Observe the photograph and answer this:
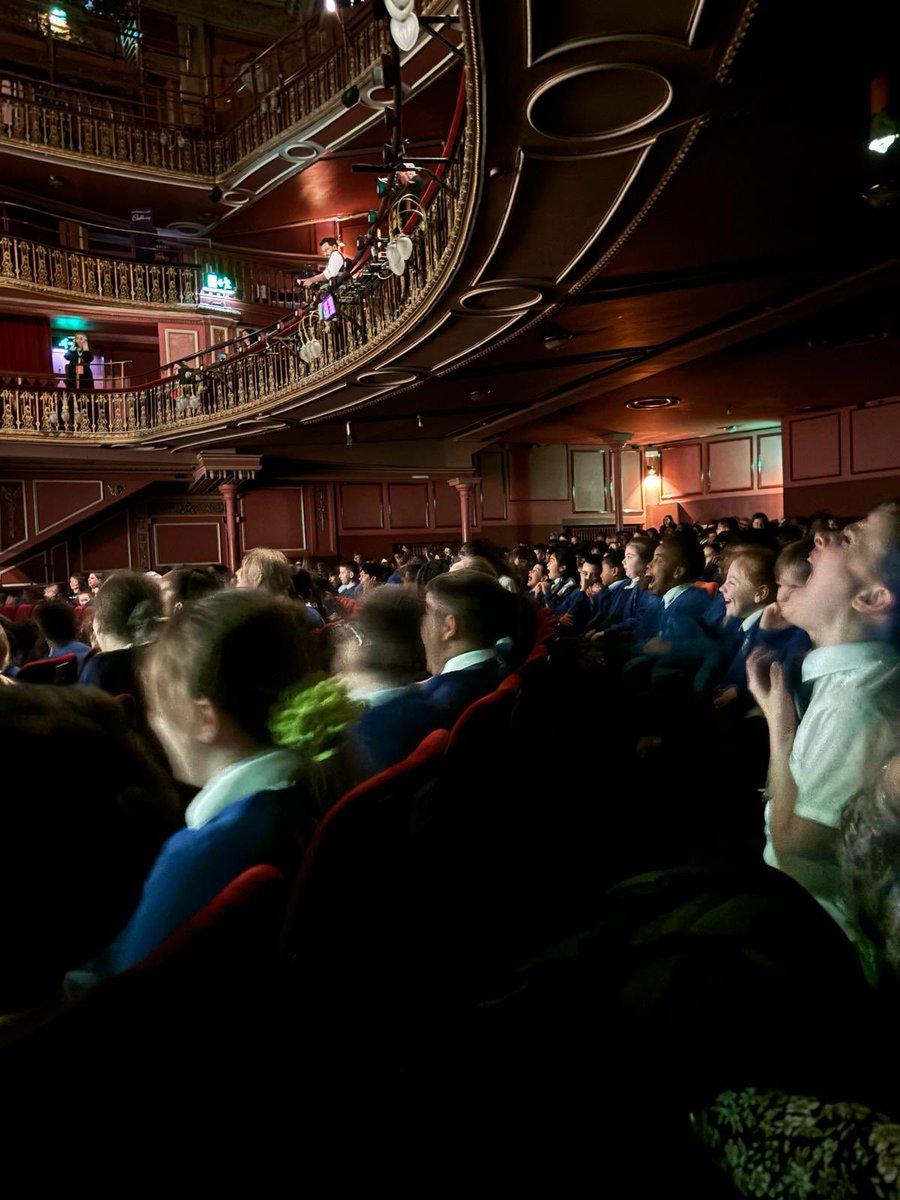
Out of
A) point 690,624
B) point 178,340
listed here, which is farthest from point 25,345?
point 690,624

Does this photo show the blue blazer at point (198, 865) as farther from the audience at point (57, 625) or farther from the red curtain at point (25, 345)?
the red curtain at point (25, 345)

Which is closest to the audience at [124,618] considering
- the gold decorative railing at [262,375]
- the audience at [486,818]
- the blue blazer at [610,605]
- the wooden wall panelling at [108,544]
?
the audience at [486,818]

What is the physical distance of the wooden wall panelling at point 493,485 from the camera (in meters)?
14.5

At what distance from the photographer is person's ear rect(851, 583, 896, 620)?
1382 millimetres

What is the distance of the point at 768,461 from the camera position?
46.8ft

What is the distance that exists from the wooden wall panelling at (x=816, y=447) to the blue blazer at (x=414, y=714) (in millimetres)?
11252

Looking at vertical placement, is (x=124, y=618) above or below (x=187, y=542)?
below

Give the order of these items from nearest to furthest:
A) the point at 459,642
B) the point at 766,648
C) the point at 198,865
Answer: the point at 198,865
the point at 459,642
the point at 766,648

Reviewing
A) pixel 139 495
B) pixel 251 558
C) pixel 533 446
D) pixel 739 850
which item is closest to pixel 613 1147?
pixel 739 850

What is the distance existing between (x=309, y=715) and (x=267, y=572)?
2212 mm

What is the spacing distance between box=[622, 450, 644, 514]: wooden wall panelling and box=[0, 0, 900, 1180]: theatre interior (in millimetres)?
68

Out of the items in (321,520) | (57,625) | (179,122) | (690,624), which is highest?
(179,122)

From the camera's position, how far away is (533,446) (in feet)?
48.5

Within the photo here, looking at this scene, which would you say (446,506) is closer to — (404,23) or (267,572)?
(404,23)
